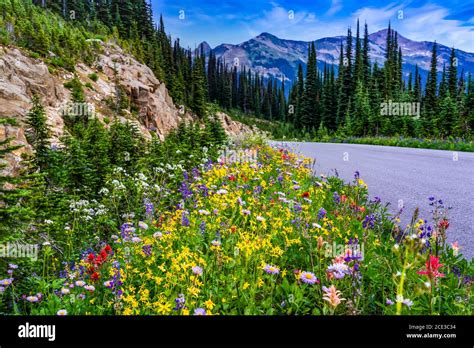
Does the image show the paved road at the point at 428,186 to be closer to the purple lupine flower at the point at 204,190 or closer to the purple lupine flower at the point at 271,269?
the purple lupine flower at the point at 271,269

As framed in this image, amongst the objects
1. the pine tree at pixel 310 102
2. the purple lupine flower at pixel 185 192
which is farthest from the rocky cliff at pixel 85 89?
the pine tree at pixel 310 102

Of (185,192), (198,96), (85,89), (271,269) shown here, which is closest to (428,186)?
(185,192)

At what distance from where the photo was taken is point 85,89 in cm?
1972

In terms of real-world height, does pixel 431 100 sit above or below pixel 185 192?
above

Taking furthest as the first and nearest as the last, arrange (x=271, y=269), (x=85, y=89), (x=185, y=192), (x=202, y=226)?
(x=85, y=89), (x=185, y=192), (x=202, y=226), (x=271, y=269)

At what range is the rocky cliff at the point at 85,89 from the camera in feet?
32.6

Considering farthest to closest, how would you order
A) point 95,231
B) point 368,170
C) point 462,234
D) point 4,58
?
point 4,58, point 368,170, point 95,231, point 462,234

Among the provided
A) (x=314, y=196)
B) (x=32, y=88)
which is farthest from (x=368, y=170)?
(x=32, y=88)

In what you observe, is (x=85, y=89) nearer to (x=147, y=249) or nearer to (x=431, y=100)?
(x=147, y=249)

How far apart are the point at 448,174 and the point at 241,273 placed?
660 centimetres

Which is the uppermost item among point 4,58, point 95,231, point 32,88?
point 4,58

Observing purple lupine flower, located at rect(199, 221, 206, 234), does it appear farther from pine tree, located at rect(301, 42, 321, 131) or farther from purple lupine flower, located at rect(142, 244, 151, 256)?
pine tree, located at rect(301, 42, 321, 131)
